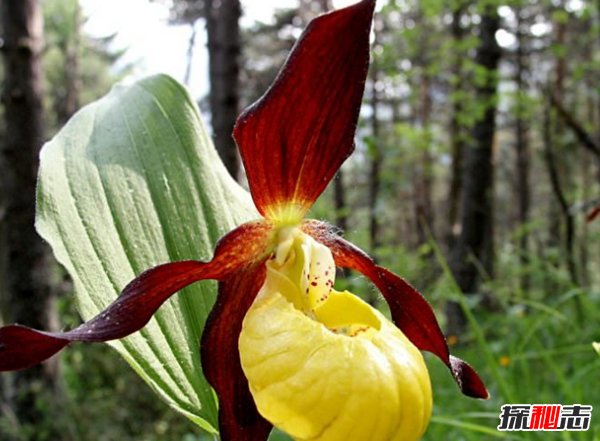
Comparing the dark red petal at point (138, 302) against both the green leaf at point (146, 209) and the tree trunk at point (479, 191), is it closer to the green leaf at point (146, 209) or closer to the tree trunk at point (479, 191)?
the green leaf at point (146, 209)

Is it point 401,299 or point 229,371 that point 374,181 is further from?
point 229,371

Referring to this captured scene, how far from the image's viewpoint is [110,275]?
93cm

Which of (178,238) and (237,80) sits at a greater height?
(237,80)

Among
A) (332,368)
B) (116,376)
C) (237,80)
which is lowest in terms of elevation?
(116,376)

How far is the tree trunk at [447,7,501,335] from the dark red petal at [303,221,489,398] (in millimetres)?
3701

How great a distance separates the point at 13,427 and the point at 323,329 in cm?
269

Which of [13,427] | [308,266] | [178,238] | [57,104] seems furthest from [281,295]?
[57,104]

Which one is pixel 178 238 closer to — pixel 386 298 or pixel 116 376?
pixel 386 298

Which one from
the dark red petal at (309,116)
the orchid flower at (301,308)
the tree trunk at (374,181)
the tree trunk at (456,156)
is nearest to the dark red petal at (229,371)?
the orchid flower at (301,308)

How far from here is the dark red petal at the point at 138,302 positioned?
77 cm

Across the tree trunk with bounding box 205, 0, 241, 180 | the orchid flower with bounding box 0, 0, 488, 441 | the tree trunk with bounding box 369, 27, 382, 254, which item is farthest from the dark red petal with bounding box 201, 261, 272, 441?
the tree trunk with bounding box 369, 27, 382, 254

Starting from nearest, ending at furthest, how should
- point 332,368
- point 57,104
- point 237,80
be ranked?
point 332,368 < point 237,80 < point 57,104

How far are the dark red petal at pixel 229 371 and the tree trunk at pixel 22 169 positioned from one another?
2174 millimetres

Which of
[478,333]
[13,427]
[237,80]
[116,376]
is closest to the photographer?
[478,333]
